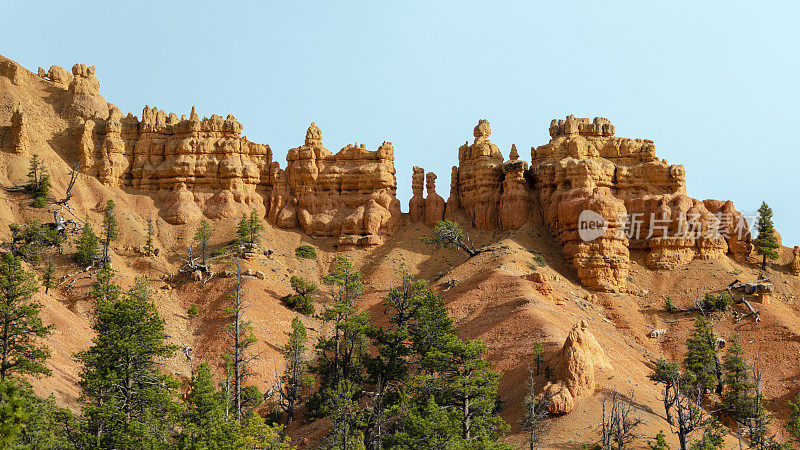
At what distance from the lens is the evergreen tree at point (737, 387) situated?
173 ft

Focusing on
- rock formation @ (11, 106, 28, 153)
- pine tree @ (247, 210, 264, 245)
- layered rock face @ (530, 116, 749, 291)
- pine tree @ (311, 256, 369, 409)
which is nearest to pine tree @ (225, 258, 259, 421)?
pine tree @ (311, 256, 369, 409)

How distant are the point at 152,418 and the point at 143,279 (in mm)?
38619

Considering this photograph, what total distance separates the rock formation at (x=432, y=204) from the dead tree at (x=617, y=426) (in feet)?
163

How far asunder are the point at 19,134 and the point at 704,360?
3040 inches

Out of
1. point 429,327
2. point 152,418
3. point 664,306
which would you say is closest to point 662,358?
point 664,306

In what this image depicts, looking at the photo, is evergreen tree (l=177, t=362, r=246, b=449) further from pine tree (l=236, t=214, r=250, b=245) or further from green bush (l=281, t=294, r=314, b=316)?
pine tree (l=236, t=214, r=250, b=245)

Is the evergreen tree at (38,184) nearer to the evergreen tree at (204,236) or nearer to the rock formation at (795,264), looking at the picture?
the evergreen tree at (204,236)

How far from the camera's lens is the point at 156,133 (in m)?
95.4

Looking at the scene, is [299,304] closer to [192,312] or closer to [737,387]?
[192,312]

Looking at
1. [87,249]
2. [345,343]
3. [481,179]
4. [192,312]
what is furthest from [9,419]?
[481,179]

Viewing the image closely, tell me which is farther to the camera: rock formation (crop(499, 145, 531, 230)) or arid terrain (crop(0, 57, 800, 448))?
rock formation (crop(499, 145, 531, 230))

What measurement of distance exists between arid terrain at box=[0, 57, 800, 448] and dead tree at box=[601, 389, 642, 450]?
11.2 ft

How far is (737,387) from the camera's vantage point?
55031mm

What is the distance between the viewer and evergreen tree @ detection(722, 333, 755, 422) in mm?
52688
